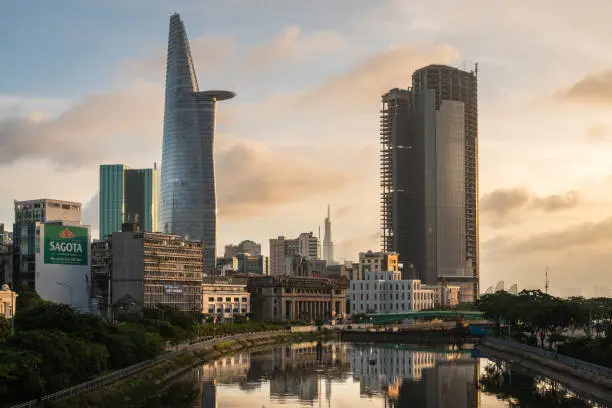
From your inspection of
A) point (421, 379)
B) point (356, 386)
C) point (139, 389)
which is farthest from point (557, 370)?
point (139, 389)

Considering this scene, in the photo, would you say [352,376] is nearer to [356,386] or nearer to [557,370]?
[356,386]

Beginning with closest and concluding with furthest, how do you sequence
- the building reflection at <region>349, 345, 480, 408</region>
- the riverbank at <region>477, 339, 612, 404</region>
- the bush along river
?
the riverbank at <region>477, 339, 612, 404</region> < the bush along river < the building reflection at <region>349, 345, 480, 408</region>

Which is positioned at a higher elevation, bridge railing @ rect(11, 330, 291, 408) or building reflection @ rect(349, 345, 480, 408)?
bridge railing @ rect(11, 330, 291, 408)

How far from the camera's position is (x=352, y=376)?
15500 centimetres

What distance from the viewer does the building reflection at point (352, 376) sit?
12538cm

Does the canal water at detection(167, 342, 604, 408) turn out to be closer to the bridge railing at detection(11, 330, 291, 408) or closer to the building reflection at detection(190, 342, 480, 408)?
the building reflection at detection(190, 342, 480, 408)

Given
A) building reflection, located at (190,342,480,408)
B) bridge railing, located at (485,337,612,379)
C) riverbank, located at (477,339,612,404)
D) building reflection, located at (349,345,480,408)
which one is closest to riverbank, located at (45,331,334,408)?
building reflection, located at (190,342,480,408)

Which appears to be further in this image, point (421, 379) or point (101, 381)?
point (421, 379)

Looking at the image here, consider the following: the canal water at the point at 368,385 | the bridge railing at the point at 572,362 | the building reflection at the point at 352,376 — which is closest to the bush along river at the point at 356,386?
the canal water at the point at 368,385

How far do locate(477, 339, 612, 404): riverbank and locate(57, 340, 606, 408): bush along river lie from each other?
1358 mm

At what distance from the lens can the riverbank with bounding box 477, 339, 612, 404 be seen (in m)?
117

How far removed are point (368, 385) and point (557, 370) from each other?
1120 inches

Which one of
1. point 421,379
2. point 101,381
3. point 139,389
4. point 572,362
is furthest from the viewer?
point 421,379

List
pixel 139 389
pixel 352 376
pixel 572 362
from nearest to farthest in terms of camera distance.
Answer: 1. pixel 139 389
2. pixel 572 362
3. pixel 352 376
